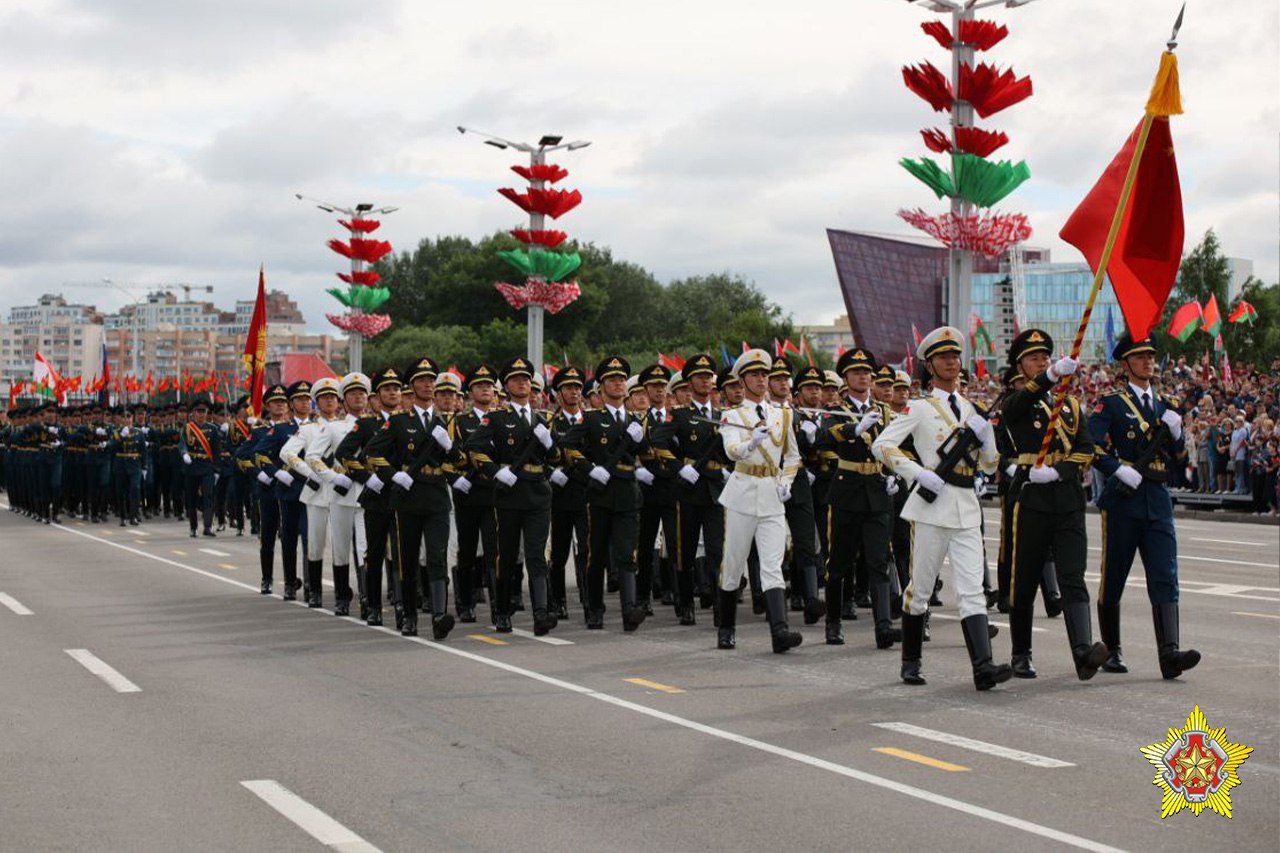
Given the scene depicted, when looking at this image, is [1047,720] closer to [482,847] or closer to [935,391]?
[935,391]

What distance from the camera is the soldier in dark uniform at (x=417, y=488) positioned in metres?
13.8

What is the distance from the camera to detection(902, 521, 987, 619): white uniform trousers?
34.7ft

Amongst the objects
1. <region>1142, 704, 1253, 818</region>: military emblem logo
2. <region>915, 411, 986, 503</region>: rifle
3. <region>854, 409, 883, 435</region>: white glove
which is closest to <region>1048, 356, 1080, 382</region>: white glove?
<region>915, 411, 986, 503</region>: rifle

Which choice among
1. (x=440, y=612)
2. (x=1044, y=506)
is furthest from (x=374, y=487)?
(x=1044, y=506)

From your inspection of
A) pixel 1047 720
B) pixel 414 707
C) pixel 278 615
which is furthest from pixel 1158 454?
pixel 278 615

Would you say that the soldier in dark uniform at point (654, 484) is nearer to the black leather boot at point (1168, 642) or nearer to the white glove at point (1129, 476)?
the white glove at point (1129, 476)

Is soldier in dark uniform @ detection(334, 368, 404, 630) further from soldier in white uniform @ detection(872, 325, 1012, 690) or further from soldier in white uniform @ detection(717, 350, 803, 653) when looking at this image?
soldier in white uniform @ detection(872, 325, 1012, 690)

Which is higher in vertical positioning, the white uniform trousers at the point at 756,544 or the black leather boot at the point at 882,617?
the white uniform trousers at the point at 756,544

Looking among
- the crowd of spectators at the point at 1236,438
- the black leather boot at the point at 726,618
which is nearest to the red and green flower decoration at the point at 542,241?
the crowd of spectators at the point at 1236,438

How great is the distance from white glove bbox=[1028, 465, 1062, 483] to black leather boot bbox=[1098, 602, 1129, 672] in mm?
1189

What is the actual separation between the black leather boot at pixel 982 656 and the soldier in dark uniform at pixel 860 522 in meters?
2.18

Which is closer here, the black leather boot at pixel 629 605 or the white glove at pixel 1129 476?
the white glove at pixel 1129 476

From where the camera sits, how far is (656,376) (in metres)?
15.5

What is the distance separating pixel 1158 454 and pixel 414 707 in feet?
16.3
